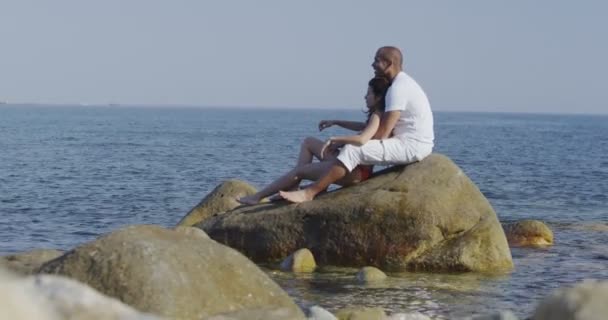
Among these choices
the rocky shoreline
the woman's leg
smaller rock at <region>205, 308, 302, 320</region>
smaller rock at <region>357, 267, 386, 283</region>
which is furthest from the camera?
the woman's leg

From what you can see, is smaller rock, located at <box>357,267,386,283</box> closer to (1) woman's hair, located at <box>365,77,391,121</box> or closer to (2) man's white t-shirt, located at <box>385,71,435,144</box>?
(2) man's white t-shirt, located at <box>385,71,435,144</box>

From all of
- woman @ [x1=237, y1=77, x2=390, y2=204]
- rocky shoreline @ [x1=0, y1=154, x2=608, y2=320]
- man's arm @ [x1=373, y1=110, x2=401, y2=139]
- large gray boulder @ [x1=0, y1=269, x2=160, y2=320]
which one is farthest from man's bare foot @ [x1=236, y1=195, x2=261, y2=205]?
large gray boulder @ [x1=0, y1=269, x2=160, y2=320]

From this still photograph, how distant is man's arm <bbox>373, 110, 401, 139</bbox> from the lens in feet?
40.4

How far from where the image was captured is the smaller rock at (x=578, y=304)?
16.4 ft

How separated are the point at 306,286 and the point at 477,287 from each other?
6.36 feet

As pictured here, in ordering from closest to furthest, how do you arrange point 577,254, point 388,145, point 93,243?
point 93,243 < point 388,145 < point 577,254

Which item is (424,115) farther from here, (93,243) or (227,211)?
(93,243)

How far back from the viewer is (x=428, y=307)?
1077 centimetres

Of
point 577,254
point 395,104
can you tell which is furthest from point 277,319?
point 577,254

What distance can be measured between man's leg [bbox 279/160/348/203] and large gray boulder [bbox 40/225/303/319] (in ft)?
14.5

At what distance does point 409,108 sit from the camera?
12367mm

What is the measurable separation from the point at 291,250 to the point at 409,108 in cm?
224

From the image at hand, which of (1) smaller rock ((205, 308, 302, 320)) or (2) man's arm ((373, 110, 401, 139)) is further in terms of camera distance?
(2) man's arm ((373, 110, 401, 139))

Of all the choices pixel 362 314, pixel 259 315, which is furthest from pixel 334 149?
pixel 259 315
